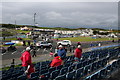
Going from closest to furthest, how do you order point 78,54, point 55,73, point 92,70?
point 55,73, point 92,70, point 78,54

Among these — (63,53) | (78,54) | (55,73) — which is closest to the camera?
(55,73)

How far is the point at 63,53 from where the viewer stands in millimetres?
10305

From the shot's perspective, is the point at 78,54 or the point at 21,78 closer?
the point at 21,78

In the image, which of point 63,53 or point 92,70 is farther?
point 63,53

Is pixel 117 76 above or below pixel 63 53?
below

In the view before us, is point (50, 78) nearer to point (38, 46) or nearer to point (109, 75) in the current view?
point (109, 75)

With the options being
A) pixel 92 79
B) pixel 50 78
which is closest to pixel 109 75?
pixel 92 79

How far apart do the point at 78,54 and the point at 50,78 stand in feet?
15.7

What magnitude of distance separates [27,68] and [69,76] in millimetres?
2232

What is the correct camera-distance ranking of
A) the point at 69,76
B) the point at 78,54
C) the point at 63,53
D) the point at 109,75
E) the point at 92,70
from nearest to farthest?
the point at 69,76, the point at 109,75, the point at 92,70, the point at 63,53, the point at 78,54

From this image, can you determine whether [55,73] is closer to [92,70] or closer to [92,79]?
[92,79]

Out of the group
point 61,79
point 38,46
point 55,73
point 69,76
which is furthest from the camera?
point 38,46

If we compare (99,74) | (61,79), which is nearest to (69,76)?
(61,79)

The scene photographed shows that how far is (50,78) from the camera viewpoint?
698 centimetres
